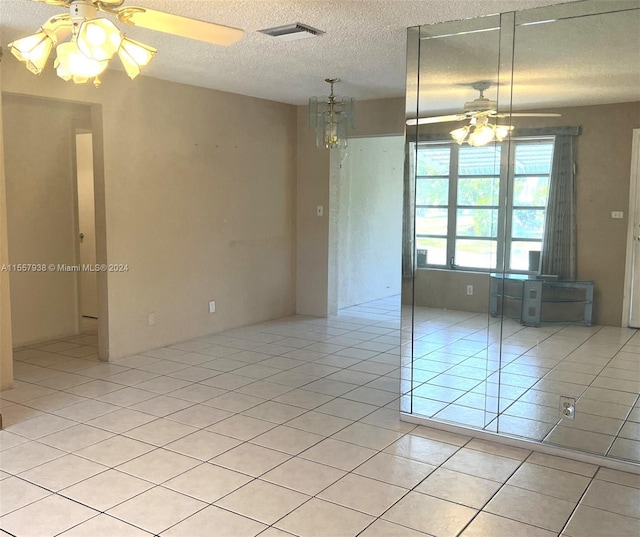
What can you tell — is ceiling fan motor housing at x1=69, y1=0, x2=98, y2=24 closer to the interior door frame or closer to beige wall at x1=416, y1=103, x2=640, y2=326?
beige wall at x1=416, y1=103, x2=640, y2=326

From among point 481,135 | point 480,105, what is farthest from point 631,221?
point 480,105

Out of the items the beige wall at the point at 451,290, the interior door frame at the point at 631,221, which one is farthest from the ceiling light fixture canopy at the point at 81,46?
the interior door frame at the point at 631,221

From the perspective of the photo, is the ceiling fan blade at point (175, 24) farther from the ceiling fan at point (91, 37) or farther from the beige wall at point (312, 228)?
the beige wall at point (312, 228)

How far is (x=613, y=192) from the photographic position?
309 cm

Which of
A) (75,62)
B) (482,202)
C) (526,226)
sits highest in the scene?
(75,62)

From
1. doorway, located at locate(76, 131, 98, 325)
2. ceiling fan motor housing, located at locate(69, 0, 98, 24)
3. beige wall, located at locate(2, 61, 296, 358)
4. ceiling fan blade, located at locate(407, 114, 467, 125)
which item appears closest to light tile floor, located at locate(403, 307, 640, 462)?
ceiling fan blade, located at locate(407, 114, 467, 125)

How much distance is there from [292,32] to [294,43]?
1.16 ft

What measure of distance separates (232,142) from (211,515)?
13.8 ft

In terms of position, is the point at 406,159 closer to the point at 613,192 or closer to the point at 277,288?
the point at 613,192

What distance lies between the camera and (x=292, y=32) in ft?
11.7

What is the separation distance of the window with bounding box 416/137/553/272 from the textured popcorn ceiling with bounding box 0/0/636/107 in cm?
41

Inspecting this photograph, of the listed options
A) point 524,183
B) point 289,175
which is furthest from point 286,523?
point 289,175

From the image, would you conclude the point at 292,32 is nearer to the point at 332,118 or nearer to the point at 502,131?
the point at 502,131

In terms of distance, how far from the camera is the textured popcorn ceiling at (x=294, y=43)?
Result: 3.14 meters
